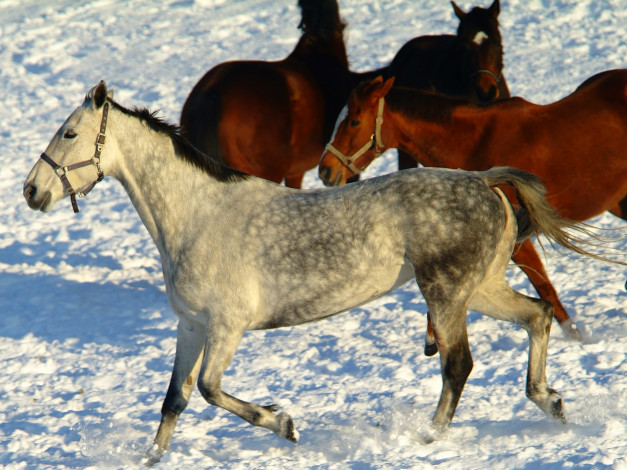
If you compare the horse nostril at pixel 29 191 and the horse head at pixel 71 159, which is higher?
the horse head at pixel 71 159

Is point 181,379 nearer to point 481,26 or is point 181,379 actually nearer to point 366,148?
point 366,148

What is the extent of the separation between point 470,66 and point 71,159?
12.7ft

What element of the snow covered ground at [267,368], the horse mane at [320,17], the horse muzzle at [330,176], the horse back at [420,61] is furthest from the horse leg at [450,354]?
the horse mane at [320,17]

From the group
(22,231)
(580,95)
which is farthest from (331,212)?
(22,231)

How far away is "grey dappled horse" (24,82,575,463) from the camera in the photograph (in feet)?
12.6

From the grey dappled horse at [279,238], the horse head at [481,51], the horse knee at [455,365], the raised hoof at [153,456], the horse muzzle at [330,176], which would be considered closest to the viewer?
the grey dappled horse at [279,238]

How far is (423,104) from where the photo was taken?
17.1 ft

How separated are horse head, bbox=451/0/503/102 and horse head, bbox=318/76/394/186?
1.56 meters

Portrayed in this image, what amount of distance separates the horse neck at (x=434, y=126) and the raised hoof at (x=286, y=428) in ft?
6.94

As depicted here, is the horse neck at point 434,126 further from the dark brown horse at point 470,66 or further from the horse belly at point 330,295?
the horse belly at point 330,295

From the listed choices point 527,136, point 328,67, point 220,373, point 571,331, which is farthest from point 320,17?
point 220,373

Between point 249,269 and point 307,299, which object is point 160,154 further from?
point 307,299

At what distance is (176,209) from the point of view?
407 cm

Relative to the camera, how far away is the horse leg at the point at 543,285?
5254mm
